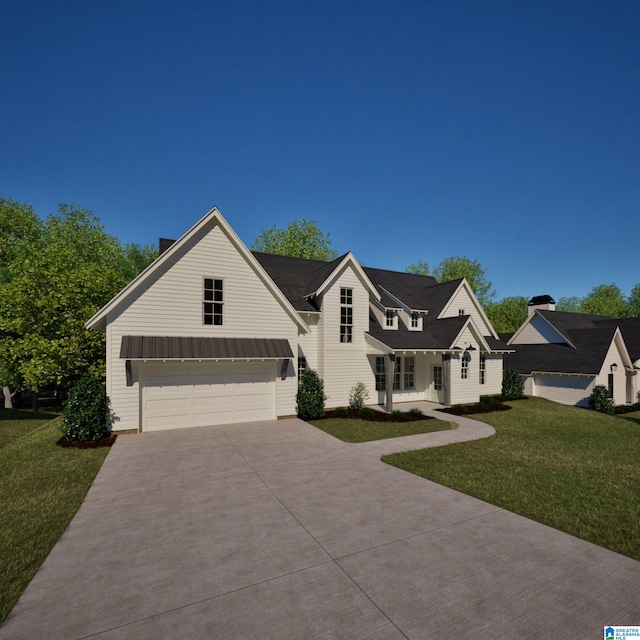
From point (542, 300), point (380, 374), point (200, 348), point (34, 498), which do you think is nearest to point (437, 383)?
point (380, 374)

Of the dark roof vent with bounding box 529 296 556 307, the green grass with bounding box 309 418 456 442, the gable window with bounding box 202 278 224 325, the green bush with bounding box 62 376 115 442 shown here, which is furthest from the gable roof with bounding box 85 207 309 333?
the dark roof vent with bounding box 529 296 556 307

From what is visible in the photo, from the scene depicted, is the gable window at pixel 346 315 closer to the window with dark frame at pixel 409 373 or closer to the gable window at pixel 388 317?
the gable window at pixel 388 317

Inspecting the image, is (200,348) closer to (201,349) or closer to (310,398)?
(201,349)

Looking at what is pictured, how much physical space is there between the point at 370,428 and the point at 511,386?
48.8 feet

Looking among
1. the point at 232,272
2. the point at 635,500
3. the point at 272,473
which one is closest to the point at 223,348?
the point at 232,272

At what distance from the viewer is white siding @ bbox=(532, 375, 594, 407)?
80.1ft

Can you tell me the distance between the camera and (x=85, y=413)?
13.0 metres

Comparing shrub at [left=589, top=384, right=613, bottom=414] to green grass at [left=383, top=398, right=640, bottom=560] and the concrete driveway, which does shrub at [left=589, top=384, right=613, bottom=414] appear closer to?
green grass at [left=383, top=398, right=640, bottom=560]

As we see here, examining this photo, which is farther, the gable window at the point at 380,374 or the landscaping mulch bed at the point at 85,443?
the gable window at the point at 380,374

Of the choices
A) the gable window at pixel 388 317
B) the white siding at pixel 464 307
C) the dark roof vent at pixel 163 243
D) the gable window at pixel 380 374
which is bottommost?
the gable window at pixel 380 374

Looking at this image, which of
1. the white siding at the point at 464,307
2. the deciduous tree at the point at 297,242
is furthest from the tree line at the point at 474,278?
the white siding at the point at 464,307

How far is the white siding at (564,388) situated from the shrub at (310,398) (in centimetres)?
1923

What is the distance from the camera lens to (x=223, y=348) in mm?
15219

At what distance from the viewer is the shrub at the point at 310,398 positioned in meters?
17.3
